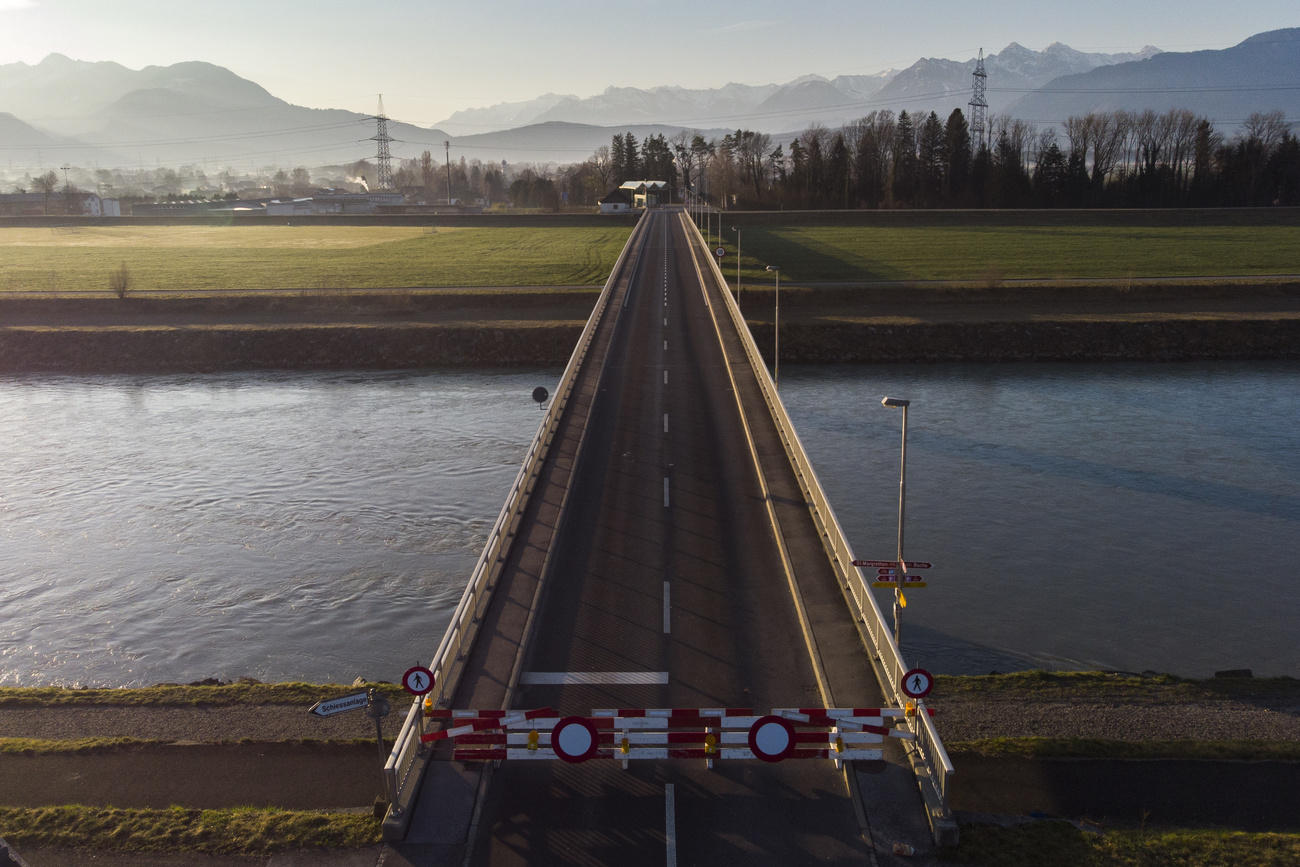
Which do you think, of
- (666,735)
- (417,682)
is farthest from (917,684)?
(417,682)

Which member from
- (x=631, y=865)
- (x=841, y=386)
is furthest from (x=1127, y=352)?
(x=631, y=865)

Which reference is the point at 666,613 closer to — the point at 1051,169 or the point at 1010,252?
the point at 1010,252

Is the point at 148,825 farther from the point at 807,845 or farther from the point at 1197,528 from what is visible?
the point at 1197,528

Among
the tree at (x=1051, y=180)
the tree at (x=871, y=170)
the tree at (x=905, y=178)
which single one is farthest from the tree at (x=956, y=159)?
the tree at (x=1051, y=180)

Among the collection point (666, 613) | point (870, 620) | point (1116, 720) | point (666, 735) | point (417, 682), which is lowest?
point (1116, 720)

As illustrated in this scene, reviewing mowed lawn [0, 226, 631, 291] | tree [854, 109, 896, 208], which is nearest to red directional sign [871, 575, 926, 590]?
mowed lawn [0, 226, 631, 291]

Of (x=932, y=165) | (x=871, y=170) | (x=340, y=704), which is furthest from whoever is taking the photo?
(x=871, y=170)

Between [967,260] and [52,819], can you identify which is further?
[967,260]
